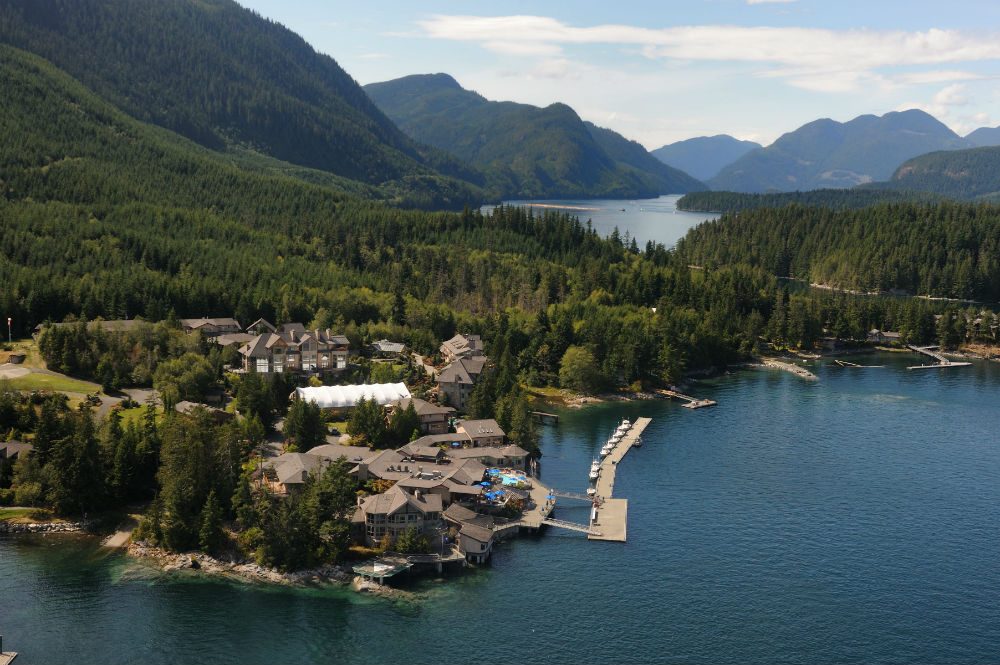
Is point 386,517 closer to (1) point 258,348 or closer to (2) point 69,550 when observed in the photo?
(2) point 69,550

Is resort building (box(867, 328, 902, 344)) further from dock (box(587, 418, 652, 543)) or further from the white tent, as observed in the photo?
the white tent

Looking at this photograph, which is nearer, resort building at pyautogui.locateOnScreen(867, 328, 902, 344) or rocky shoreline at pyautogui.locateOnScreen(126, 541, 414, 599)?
rocky shoreline at pyautogui.locateOnScreen(126, 541, 414, 599)

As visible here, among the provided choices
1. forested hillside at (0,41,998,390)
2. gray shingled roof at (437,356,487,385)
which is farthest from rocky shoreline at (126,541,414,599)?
forested hillside at (0,41,998,390)

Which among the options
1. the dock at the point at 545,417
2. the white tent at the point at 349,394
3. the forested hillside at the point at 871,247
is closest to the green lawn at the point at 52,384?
the white tent at the point at 349,394

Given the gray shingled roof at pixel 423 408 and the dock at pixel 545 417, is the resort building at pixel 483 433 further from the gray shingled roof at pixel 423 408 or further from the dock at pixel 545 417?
A: the dock at pixel 545 417

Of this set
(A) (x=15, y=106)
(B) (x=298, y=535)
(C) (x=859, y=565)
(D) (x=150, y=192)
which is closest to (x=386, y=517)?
(B) (x=298, y=535)

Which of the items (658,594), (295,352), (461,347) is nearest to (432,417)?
(295,352)

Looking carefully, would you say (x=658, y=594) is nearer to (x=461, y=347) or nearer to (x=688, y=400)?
(x=688, y=400)
